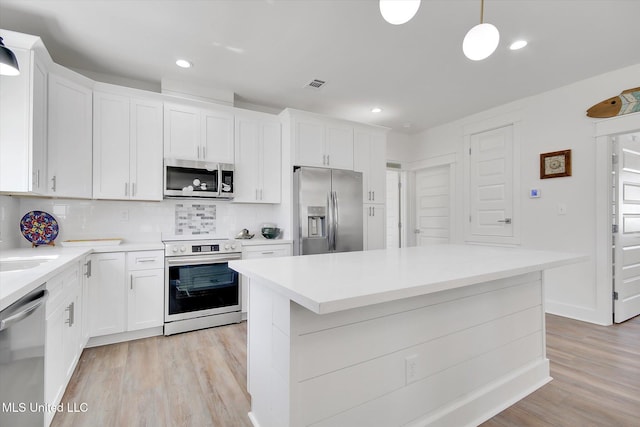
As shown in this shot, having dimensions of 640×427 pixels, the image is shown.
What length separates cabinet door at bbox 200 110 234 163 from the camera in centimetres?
335

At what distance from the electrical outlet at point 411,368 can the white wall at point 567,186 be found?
10.1ft

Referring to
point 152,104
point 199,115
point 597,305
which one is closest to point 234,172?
point 199,115

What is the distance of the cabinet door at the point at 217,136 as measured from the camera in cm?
335

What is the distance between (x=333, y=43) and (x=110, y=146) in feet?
7.66

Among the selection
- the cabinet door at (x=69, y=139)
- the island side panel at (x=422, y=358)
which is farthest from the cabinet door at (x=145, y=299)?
the island side panel at (x=422, y=358)

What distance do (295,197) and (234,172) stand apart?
773 millimetres

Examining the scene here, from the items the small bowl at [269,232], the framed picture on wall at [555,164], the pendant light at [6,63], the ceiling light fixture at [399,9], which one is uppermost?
the ceiling light fixture at [399,9]

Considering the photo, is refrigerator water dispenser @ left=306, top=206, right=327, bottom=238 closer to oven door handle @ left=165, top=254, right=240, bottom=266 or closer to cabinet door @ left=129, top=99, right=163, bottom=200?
oven door handle @ left=165, top=254, right=240, bottom=266

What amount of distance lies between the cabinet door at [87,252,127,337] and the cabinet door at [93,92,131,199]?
663 millimetres

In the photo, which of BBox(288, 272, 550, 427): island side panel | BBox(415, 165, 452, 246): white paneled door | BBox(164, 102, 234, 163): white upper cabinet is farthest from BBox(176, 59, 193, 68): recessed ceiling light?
BBox(415, 165, 452, 246): white paneled door

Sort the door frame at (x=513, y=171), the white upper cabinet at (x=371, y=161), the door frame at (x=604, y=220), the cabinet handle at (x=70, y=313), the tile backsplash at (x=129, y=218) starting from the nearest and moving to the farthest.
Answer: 1. the cabinet handle at (x=70, y=313)
2. the tile backsplash at (x=129, y=218)
3. the door frame at (x=604, y=220)
4. the door frame at (x=513, y=171)
5. the white upper cabinet at (x=371, y=161)

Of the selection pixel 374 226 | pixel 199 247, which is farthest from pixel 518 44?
pixel 199 247

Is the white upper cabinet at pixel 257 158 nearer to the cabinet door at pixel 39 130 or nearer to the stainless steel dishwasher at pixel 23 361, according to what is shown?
the cabinet door at pixel 39 130

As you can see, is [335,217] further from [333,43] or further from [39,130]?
[39,130]
